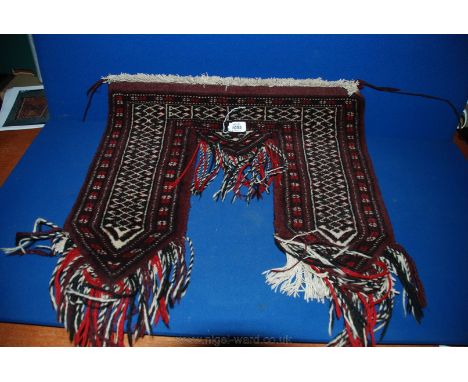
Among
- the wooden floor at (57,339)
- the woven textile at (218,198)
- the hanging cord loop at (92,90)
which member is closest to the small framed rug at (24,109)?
the hanging cord loop at (92,90)

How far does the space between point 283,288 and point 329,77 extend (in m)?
1.07

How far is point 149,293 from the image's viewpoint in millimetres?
1212

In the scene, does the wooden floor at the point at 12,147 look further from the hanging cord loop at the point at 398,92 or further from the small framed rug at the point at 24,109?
the hanging cord loop at the point at 398,92

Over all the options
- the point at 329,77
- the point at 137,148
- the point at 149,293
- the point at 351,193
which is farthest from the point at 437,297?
the point at 137,148

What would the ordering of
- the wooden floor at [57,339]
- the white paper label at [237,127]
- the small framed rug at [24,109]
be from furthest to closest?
the small framed rug at [24,109], the white paper label at [237,127], the wooden floor at [57,339]

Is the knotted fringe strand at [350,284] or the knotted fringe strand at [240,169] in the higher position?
the knotted fringe strand at [240,169]

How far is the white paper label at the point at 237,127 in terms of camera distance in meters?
1.82

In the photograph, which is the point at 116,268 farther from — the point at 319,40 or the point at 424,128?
the point at 424,128

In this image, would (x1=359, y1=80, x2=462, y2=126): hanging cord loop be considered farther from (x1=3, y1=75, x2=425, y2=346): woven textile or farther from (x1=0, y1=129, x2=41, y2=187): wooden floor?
(x1=0, y1=129, x2=41, y2=187): wooden floor

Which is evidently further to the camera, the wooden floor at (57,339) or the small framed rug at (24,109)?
the small framed rug at (24,109)

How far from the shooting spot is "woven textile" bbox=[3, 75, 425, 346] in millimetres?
1195

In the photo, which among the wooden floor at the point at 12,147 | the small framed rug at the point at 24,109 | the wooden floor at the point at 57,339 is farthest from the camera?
the small framed rug at the point at 24,109

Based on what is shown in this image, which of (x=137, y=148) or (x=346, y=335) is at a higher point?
(x=137, y=148)

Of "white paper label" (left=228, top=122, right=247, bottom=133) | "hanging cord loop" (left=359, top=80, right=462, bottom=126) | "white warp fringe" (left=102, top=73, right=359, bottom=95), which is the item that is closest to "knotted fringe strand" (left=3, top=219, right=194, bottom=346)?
"white paper label" (left=228, top=122, right=247, bottom=133)
